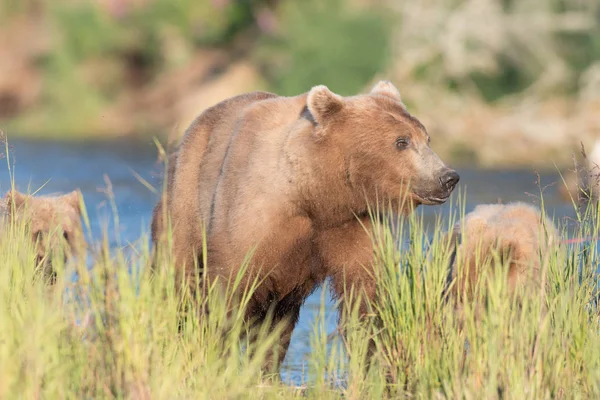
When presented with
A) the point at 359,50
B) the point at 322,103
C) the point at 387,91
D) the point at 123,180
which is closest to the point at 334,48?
the point at 359,50

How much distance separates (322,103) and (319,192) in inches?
16.0

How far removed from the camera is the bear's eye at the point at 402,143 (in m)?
4.91

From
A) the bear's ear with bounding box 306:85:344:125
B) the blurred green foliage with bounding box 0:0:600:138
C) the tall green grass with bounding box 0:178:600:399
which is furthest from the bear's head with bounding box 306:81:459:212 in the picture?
the blurred green foliage with bounding box 0:0:600:138

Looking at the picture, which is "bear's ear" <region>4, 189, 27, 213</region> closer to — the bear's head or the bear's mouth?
the bear's head

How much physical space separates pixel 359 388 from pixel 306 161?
45.6 inches

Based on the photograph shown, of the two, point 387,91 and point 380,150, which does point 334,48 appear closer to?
point 387,91

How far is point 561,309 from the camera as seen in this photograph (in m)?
4.10

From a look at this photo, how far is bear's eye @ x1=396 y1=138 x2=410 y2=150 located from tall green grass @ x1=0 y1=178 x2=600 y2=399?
340 mm

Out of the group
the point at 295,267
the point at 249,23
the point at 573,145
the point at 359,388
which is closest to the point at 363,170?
the point at 295,267

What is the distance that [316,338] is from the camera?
14.2 ft

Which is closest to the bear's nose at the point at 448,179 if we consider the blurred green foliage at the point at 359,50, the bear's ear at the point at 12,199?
the bear's ear at the point at 12,199

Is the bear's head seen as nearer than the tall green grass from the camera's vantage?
No

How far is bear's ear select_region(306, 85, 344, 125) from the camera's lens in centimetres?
490

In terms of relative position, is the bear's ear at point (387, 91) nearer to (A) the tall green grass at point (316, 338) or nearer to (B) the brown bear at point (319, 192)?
(B) the brown bear at point (319, 192)
